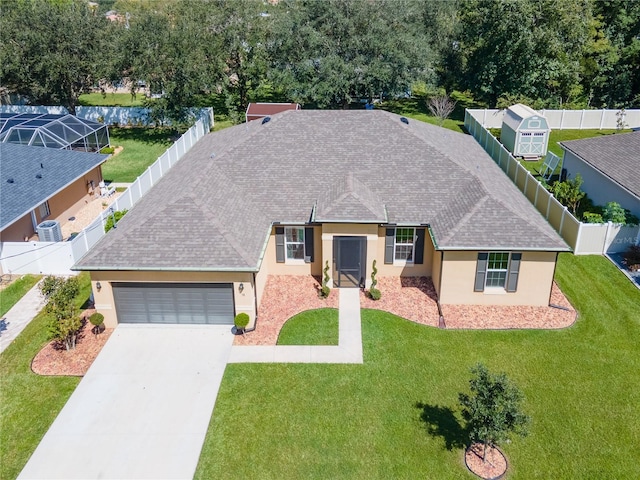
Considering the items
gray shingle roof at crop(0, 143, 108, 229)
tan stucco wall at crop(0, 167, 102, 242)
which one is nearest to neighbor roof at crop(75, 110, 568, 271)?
gray shingle roof at crop(0, 143, 108, 229)

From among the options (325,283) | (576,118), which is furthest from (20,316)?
(576,118)

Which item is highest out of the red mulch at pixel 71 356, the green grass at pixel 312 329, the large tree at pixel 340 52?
the large tree at pixel 340 52

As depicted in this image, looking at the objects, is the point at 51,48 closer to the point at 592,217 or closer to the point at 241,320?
the point at 241,320

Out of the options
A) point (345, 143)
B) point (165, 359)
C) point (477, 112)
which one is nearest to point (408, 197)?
point (345, 143)

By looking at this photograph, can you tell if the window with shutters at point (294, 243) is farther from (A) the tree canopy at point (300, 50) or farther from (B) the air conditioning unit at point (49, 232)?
(A) the tree canopy at point (300, 50)

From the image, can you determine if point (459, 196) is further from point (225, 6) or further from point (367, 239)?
point (225, 6)

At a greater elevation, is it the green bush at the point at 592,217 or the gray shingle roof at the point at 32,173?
the gray shingle roof at the point at 32,173

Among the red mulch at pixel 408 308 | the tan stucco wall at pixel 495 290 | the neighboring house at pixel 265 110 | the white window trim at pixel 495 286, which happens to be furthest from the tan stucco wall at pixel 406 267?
the neighboring house at pixel 265 110
